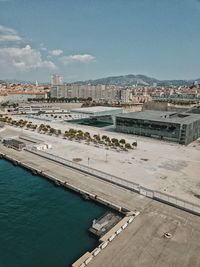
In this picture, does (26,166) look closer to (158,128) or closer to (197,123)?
(158,128)

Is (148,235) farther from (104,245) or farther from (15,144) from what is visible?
(15,144)

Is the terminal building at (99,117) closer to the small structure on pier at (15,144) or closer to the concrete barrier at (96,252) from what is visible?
the small structure on pier at (15,144)

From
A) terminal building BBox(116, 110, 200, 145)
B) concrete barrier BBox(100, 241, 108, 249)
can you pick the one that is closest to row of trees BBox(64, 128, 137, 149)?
terminal building BBox(116, 110, 200, 145)

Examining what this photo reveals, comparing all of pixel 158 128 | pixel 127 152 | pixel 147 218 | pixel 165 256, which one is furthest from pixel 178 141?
pixel 165 256

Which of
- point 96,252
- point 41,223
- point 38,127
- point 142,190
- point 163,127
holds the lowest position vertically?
point 41,223

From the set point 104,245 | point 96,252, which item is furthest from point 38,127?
point 96,252
